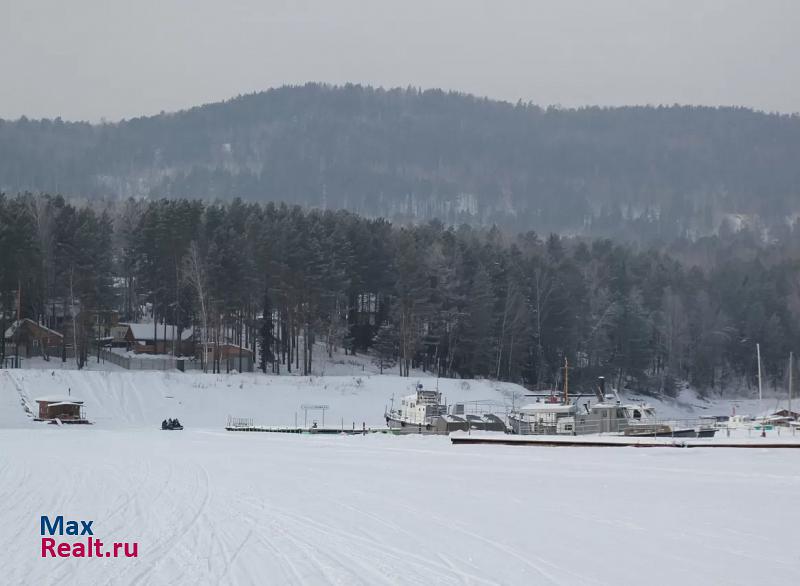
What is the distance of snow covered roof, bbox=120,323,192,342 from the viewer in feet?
275

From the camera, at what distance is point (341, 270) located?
270ft

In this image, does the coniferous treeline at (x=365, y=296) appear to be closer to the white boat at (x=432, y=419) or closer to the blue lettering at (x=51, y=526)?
the white boat at (x=432, y=419)

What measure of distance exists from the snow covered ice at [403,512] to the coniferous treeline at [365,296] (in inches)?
1484

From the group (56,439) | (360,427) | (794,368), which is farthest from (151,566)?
(794,368)

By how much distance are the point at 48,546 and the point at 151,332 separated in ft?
238

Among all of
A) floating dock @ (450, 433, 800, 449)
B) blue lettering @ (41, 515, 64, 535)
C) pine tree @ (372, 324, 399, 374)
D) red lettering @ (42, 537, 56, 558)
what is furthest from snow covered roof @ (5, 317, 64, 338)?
red lettering @ (42, 537, 56, 558)

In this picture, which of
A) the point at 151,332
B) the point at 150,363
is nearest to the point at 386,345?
the point at 150,363

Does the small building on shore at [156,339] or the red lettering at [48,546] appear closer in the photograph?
the red lettering at [48,546]

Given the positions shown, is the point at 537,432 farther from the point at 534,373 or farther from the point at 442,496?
the point at 534,373

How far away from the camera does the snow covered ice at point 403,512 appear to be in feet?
42.9

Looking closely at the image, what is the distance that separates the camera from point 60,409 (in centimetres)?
5428

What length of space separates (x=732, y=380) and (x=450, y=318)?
153 ft

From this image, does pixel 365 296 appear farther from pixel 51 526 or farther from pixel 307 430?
pixel 51 526

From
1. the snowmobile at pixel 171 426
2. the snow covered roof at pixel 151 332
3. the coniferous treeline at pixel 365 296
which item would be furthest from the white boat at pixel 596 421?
the snow covered roof at pixel 151 332
